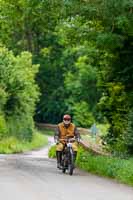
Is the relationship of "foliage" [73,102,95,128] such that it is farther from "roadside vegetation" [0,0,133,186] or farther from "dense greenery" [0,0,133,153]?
"dense greenery" [0,0,133,153]

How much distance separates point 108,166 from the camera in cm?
1981

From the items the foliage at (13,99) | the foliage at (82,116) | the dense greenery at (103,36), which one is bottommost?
the foliage at (82,116)

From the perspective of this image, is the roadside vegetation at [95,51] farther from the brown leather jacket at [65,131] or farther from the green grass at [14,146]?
the brown leather jacket at [65,131]

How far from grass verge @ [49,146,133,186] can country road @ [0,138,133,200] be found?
0.34m

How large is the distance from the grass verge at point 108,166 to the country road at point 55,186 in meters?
0.34

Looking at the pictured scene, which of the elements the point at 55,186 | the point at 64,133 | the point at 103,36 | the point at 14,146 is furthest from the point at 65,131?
the point at 14,146

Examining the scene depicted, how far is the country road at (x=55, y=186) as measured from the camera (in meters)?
14.5

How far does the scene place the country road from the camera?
1455 cm

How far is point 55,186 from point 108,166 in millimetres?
3684

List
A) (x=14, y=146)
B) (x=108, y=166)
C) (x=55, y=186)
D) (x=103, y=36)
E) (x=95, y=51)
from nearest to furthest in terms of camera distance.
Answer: (x=55, y=186) → (x=108, y=166) → (x=103, y=36) → (x=95, y=51) → (x=14, y=146)

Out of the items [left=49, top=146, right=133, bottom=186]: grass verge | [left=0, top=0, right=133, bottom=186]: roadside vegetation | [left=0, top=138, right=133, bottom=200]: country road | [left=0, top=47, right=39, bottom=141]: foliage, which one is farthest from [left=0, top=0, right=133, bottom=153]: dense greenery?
[left=0, top=47, right=39, bottom=141]: foliage

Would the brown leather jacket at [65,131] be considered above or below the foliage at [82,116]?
above

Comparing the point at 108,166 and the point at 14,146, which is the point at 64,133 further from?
the point at 14,146


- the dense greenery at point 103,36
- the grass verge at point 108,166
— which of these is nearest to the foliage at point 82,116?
the dense greenery at point 103,36
